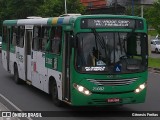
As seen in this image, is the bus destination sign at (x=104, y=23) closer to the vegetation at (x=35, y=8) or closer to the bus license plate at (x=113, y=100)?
the bus license plate at (x=113, y=100)

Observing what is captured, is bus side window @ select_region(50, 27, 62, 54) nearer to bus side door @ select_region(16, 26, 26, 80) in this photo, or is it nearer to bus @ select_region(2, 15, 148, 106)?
bus @ select_region(2, 15, 148, 106)

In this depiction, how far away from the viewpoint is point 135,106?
13.7m

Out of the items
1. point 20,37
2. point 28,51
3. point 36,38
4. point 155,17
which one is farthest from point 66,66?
point 155,17

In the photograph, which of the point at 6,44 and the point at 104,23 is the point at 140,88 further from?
the point at 6,44

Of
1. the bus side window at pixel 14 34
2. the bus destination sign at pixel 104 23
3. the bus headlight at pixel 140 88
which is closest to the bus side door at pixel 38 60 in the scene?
the bus destination sign at pixel 104 23

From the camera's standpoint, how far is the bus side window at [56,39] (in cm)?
1330

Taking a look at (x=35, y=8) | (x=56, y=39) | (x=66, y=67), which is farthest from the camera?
(x=35, y=8)

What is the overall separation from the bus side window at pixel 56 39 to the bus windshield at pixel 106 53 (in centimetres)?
157

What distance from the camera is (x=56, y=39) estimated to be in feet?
44.7

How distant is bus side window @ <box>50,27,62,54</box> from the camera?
1330cm

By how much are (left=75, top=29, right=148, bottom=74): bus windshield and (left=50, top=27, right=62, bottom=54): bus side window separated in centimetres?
157

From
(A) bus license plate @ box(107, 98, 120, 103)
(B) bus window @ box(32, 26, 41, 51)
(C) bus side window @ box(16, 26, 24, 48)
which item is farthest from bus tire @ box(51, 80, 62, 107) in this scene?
(C) bus side window @ box(16, 26, 24, 48)

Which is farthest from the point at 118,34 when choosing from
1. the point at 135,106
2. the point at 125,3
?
the point at 125,3

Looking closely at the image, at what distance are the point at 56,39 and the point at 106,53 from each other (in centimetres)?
234
